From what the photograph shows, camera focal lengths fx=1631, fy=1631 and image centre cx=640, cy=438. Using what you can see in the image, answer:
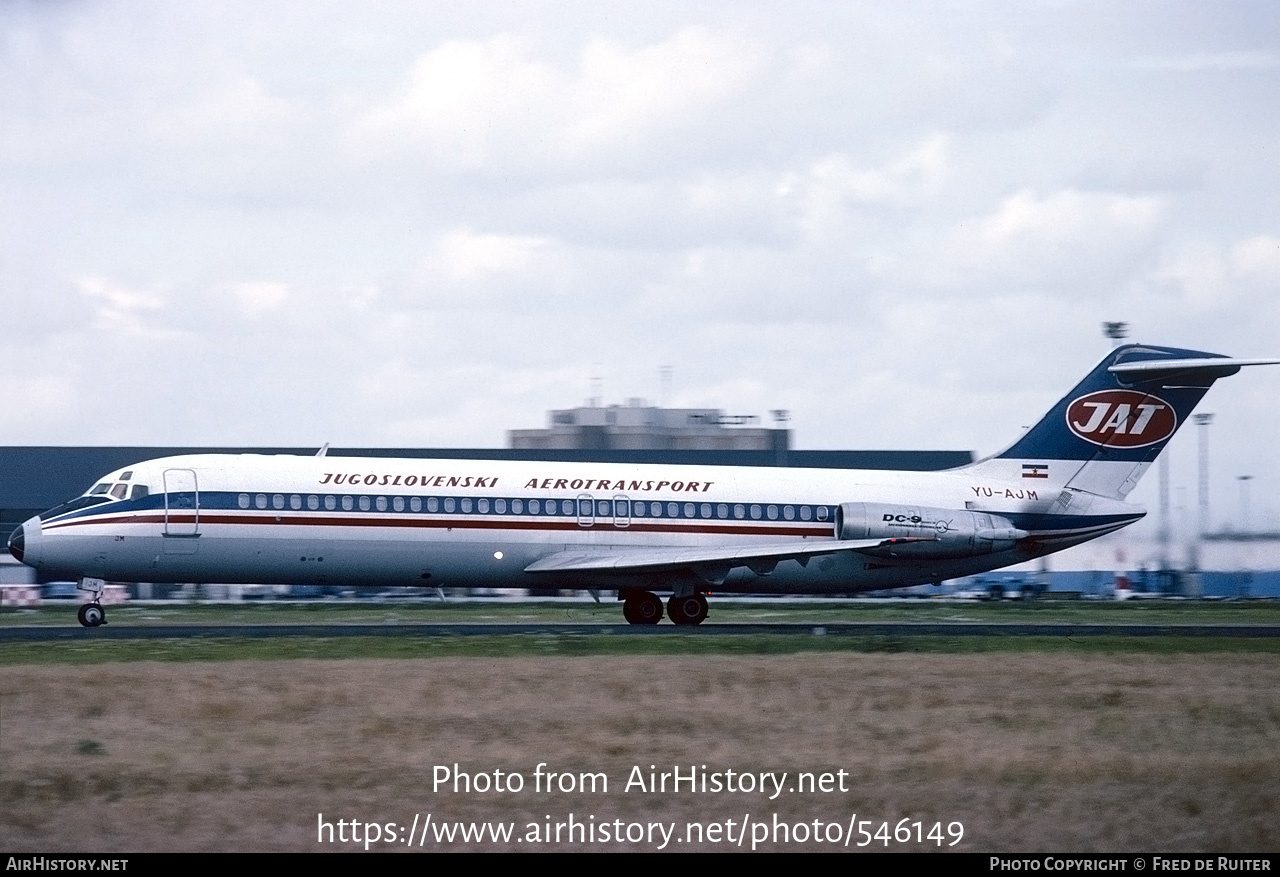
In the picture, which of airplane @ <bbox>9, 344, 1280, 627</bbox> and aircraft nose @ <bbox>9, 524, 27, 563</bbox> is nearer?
aircraft nose @ <bbox>9, 524, 27, 563</bbox>

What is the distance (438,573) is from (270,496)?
4042 mm

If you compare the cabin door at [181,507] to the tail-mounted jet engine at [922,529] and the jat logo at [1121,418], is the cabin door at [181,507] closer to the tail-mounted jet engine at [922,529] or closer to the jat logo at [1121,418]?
the tail-mounted jet engine at [922,529]

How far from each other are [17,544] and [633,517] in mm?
13296

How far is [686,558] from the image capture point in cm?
3659

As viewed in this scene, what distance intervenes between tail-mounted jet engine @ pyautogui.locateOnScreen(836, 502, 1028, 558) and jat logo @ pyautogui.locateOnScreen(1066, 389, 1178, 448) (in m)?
3.74

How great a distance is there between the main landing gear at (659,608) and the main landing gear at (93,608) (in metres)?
11.7

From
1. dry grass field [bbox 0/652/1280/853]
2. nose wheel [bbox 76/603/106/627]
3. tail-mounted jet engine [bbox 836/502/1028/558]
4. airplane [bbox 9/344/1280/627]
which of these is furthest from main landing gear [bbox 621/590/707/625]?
nose wheel [bbox 76/603/106/627]

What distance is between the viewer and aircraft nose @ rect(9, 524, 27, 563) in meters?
34.2

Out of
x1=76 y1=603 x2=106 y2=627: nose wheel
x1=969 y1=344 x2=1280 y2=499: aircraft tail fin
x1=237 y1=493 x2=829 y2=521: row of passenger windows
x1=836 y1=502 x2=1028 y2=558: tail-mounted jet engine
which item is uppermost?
x1=969 y1=344 x2=1280 y2=499: aircraft tail fin

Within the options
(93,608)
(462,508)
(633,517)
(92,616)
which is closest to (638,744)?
(462,508)

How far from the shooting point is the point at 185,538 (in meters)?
34.7

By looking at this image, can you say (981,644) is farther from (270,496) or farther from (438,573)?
(270,496)

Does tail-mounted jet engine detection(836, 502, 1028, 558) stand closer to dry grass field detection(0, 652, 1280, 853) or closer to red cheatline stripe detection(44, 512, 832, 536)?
red cheatline stripe detection(44, 512, 832, 536)

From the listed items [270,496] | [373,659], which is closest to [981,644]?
[373,659]
